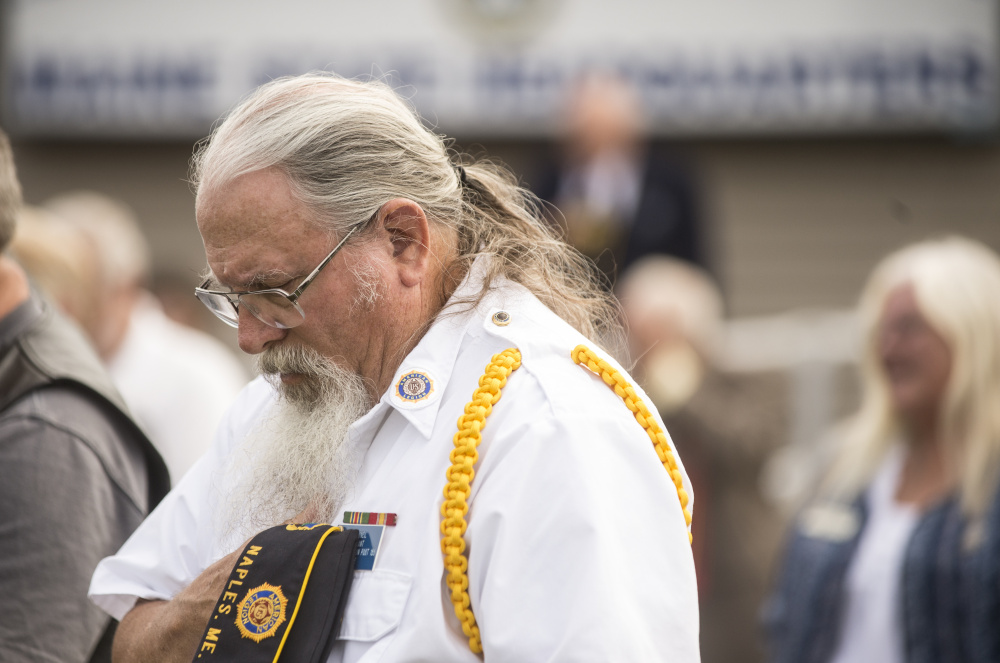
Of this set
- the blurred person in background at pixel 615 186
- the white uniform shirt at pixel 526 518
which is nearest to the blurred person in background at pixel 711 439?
the blurred person in background at pixel 615 186

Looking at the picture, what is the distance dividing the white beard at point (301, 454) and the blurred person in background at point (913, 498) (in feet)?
7.87

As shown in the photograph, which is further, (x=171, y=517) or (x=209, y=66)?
(x=209, y=66)

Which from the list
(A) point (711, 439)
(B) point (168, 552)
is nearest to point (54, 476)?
(B) point (168, 552)

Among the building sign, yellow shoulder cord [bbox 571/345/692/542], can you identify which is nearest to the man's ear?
yellow shoulder cord [bbox 571/345/692/542]

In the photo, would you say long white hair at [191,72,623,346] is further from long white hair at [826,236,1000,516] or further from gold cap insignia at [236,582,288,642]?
long white hair at [826,236,1000,516]

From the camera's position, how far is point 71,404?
2557mm

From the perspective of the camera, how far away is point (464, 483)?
184cm

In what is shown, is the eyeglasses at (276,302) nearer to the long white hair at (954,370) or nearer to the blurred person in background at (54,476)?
the blurred person in background at (54,476)

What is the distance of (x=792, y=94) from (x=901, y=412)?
579cm

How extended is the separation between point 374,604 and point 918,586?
97.7 inches

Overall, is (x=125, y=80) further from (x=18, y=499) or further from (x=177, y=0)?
(x=18, y=499)

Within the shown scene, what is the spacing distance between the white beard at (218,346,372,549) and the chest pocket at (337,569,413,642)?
0.65ft

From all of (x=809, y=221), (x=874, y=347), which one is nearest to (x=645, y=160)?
(x=874, y=347)

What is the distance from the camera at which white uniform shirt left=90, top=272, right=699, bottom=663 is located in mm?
1711
